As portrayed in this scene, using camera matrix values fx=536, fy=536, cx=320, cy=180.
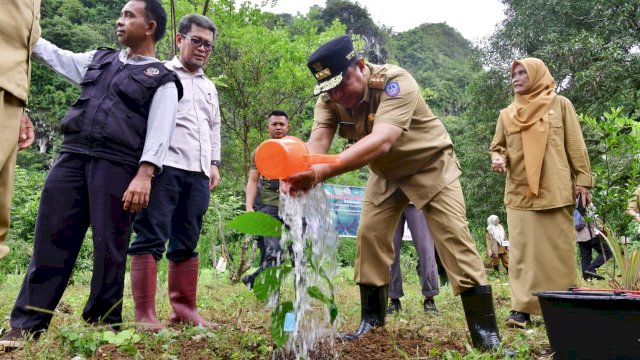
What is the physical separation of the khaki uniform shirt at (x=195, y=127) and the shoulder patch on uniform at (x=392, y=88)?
1.30 meters

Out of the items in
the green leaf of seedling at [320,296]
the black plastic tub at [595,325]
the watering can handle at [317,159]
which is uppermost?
the watering can handle at [317,159]

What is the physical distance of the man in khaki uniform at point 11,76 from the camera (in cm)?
199

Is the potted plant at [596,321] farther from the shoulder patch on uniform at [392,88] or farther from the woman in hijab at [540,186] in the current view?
the shoulder patch on uniform at [392,88]

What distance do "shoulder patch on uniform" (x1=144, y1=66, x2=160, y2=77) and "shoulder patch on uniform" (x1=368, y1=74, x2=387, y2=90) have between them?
114cm

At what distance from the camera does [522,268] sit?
3.82 metres

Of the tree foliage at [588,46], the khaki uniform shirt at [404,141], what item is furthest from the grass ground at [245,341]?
the tree foliage at [588,46]

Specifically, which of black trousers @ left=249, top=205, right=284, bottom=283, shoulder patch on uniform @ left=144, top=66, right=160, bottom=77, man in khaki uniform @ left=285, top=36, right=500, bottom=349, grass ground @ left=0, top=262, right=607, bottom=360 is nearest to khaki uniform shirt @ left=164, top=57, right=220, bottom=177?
shoulder patch on uniform @ left=144, top=66, right=160, bottom=77

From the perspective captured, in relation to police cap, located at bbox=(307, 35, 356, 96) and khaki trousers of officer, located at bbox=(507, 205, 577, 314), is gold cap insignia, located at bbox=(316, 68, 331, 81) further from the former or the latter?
khaki trousers of officer, located at bbox=(507, 205, 577, 314)

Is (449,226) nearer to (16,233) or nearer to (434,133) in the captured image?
(434,133)

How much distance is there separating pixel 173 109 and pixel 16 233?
749 centimetres

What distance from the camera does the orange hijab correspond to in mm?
3807

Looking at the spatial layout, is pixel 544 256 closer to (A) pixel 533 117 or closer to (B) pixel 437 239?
(A) pixel 533 117

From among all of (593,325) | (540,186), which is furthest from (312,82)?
(593,325)

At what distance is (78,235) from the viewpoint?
2.67m
